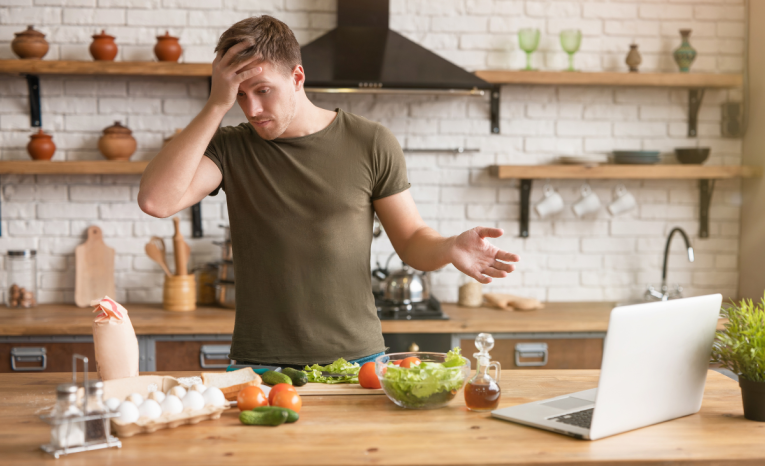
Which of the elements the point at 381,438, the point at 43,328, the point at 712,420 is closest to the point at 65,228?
the point at 43,328

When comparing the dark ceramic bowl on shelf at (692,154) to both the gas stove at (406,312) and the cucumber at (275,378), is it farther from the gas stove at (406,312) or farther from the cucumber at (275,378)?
the cucumber at (275,378)

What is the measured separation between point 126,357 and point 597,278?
2680 millimetres

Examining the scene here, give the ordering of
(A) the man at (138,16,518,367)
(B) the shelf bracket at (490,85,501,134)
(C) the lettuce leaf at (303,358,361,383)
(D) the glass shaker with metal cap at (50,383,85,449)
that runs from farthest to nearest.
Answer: (B) the shelf bracket at (490,85,501,134) → (A) the man at (138,16,518,367) → (C) the lettuce leaf at (303,358,361,383) → (D) the glass shaker with metal cap at (50,383,85,449)

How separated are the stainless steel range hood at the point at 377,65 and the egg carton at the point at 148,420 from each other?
1720 mm

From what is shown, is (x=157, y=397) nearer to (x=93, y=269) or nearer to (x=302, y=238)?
(x=302, y=238)

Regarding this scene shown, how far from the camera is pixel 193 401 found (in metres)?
1.31

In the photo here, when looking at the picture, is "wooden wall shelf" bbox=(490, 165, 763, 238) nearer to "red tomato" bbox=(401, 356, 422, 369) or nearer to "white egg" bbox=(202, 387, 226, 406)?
"red tomato" bbox=(401, 356, 422, 369)

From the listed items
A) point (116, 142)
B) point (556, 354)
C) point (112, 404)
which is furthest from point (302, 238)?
point (116, 142)

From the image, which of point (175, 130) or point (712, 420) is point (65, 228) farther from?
point (712, 420)

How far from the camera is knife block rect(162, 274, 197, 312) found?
3.12 m

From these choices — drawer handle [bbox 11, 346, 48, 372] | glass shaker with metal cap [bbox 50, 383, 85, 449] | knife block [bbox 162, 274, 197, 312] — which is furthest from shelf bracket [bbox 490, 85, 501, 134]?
glass shaker with metal cap [bbox 50, 383, 85, 449]

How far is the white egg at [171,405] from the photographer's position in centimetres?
128

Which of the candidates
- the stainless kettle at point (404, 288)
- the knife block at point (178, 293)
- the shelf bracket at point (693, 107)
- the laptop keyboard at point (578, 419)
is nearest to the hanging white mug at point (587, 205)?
the shelf bracket at point (693, 107)

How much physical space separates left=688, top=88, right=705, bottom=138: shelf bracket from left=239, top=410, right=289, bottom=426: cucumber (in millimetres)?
3007
